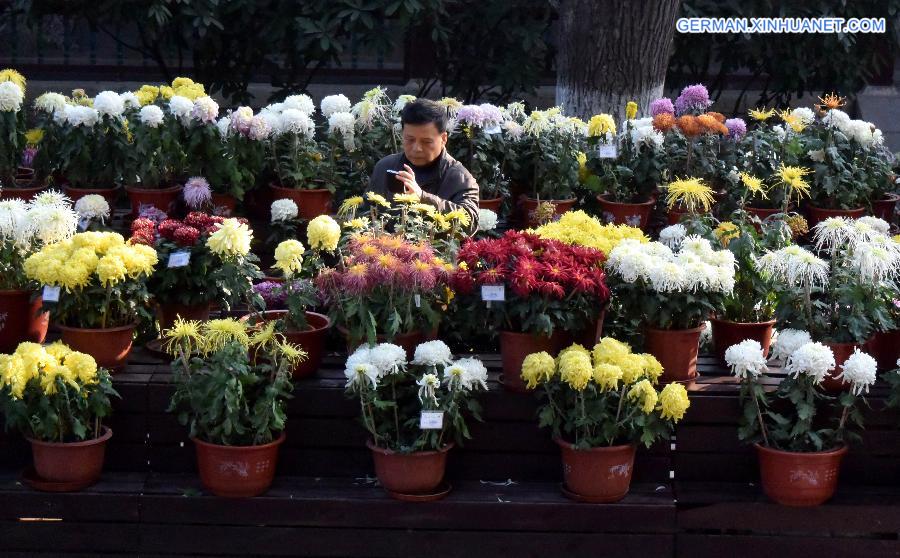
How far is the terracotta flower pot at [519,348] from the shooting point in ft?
13.8

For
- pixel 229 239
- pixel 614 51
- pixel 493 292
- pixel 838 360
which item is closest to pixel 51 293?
pixel 229 239

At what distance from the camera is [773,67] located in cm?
989

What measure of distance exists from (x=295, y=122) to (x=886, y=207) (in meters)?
2.73

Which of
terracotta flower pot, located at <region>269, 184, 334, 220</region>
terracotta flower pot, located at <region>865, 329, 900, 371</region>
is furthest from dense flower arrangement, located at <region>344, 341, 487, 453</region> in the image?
terracotta flower pot, located at <region>269, 184, 334, 220</region>

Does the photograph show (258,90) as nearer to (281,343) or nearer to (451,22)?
(451,22)

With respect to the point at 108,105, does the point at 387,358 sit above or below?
below

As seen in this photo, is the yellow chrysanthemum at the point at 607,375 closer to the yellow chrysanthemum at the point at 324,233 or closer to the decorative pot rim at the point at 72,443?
the yellow chrysanthemum at the point at 324,233

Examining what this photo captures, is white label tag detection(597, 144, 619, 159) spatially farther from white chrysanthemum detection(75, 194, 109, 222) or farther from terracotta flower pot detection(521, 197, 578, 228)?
white chrysanthemum detection(75, 194, 109, 222)

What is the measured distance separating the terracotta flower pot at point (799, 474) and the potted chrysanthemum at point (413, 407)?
91 cm

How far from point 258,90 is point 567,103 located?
3.11m

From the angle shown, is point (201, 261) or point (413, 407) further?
point (201, 261)

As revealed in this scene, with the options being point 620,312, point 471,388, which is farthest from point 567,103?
point 471,388

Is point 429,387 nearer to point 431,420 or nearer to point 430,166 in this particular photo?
point 431,420

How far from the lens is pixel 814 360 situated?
4.04 metres
